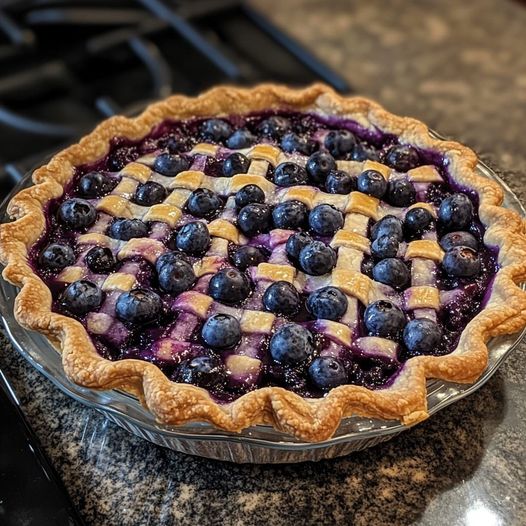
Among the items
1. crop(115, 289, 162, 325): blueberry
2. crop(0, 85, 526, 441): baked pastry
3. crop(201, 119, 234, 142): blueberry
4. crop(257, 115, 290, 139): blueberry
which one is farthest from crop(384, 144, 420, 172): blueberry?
crop(115, 289, 162, 325): blueberry

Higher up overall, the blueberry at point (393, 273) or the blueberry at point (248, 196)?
the blueberry at point (393, 273)

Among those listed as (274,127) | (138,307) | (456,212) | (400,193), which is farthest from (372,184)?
(138,307)

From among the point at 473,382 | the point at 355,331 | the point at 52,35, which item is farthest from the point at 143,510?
the point at 52,35

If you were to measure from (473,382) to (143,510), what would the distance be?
51 centimetres

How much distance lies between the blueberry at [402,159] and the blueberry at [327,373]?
50 centimetres

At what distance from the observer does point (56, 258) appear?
1.25m

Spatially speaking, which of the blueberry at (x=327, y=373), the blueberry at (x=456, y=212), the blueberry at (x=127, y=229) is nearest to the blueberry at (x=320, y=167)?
the blueberry at (x=456, y=212)

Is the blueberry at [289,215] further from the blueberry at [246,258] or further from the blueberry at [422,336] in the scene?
Answer: the blueberry at [422,336]

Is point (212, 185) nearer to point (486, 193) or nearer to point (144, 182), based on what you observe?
point (144, 182)

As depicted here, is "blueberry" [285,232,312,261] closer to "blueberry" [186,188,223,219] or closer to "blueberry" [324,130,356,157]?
"blueberry" [186,188,223,219]

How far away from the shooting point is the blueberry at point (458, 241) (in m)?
1.27

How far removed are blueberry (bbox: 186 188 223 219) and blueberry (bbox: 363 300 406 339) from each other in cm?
35

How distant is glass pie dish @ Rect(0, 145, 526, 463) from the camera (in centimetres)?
103

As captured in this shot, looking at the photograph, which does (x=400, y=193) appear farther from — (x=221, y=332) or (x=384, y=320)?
(x=221, y=332)
